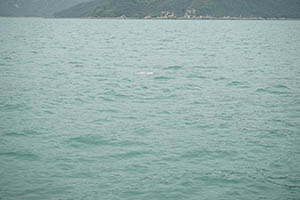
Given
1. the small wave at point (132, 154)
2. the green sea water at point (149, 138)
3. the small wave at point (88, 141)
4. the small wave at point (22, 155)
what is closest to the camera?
the green sea water at point (149, 138)

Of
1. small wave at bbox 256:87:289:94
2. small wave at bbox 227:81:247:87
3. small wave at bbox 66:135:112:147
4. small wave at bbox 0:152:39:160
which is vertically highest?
small wave at bbox 227:81:247:87

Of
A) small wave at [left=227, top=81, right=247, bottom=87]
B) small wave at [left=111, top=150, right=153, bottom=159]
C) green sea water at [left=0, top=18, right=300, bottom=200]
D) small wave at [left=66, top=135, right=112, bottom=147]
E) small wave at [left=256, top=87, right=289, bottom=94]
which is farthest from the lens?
small wave at [left=227, top=81, right=247, bottom=87]

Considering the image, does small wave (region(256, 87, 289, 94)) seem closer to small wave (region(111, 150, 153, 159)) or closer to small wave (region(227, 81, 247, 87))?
small wave (region(227, 81, 247, 87))

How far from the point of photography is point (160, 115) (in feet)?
54.3

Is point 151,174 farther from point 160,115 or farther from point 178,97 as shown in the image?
point 178,97

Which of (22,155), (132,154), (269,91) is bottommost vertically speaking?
(132,154)

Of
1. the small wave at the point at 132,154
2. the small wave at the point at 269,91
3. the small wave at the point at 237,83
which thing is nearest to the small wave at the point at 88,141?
the small wave at the point at 132,154

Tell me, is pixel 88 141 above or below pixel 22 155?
above

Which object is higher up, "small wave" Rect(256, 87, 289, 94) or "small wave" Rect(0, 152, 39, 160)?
"small wave" Rect(256, 87, 289, 94)

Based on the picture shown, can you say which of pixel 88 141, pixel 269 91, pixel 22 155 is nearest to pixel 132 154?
pixel 88 141

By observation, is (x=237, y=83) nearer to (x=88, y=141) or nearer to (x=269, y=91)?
(x=269, y=91)

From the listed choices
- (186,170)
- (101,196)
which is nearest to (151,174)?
(186,170)

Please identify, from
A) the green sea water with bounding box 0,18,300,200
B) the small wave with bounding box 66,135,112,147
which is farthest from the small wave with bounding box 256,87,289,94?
the small wave with bounding box 66,135,112,147

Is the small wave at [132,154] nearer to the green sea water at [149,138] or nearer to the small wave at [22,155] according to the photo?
the green sea water at [149,138]
